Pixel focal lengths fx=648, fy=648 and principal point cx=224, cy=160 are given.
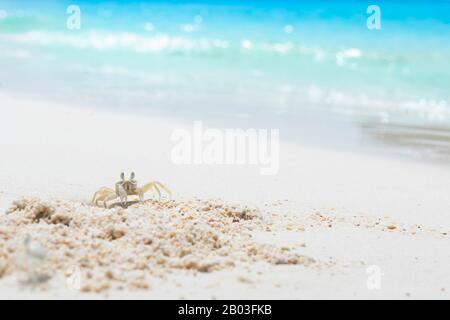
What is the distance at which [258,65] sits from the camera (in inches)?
812

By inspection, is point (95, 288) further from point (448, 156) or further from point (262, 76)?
point (262, 76)

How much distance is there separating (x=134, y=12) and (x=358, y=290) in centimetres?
3430

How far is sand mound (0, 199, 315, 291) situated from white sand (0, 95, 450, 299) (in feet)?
0.27

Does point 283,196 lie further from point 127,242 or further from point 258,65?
point 258,65

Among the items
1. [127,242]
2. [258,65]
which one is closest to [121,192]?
[127,242]

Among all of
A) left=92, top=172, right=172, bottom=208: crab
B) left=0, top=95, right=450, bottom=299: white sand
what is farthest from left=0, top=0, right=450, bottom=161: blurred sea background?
left=92, top=172, right=172, bottom=208: crab

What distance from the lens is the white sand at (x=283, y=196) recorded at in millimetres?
3422

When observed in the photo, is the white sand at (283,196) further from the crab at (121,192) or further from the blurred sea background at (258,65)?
the blurred sea background at (258,65)

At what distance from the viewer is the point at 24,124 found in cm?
816

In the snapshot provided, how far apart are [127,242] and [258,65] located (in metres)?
17.3

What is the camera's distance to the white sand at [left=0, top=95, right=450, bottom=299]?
3.42 m

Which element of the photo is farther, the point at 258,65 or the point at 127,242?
the point at 258,65

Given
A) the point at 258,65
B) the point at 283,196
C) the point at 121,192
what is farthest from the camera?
the point at 258,65

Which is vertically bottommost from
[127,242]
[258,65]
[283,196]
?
[127,242]
